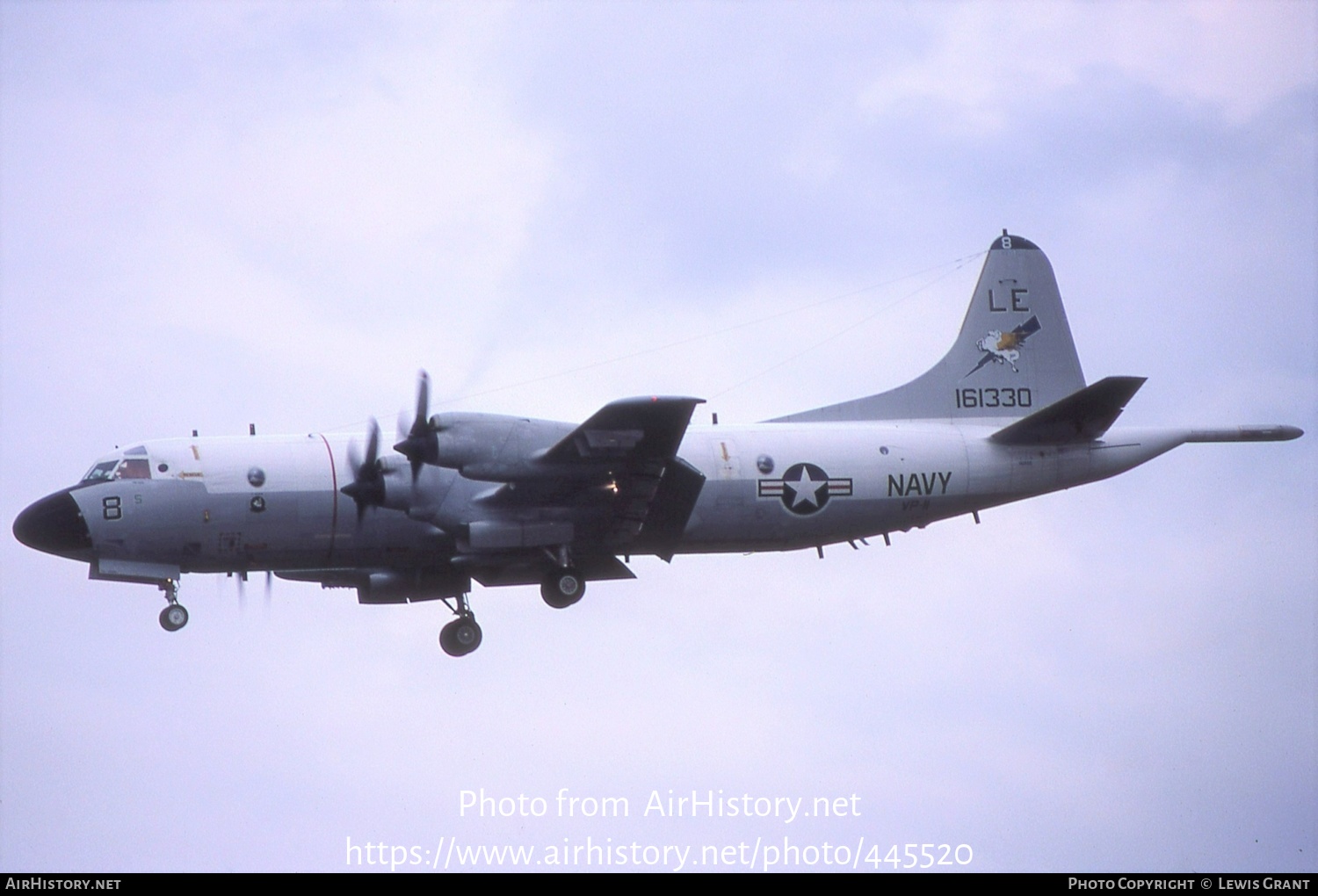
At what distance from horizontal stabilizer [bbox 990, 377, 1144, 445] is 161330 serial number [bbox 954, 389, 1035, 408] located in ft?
3.54

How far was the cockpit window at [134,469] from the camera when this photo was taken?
25.9m

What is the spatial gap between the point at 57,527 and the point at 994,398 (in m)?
15.9

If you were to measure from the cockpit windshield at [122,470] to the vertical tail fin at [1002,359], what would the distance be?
34.6 ft

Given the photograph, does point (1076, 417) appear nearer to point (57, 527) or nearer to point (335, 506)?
point (335, 506)

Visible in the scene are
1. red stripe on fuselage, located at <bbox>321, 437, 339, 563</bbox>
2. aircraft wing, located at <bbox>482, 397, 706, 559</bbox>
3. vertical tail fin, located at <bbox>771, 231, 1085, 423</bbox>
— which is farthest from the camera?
vertical tail fin, located at <bbox>771, 231, 1085, 423</bbox>

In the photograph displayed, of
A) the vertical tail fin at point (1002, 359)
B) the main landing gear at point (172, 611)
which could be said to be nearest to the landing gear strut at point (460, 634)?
the main landing gear at point (172, 611)

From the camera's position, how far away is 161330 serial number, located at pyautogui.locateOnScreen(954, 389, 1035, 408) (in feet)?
98.4

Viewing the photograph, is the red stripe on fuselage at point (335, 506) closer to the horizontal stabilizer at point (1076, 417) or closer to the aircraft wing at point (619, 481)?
the aircraft wing at point (619, 481)

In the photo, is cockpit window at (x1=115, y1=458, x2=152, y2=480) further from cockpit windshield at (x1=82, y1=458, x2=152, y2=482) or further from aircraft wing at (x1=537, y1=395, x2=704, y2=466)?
aircraft wing at (x1=537, y1=395, x2=704, y2=466)

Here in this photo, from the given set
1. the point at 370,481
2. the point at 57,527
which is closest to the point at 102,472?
the point at 57,527

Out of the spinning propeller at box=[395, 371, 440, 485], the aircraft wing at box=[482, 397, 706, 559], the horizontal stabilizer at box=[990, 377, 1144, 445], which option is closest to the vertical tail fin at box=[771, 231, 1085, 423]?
the horizontal stabilizer at box=[990, 377, 1144, 445]

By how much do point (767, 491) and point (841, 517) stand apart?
1413 mm
